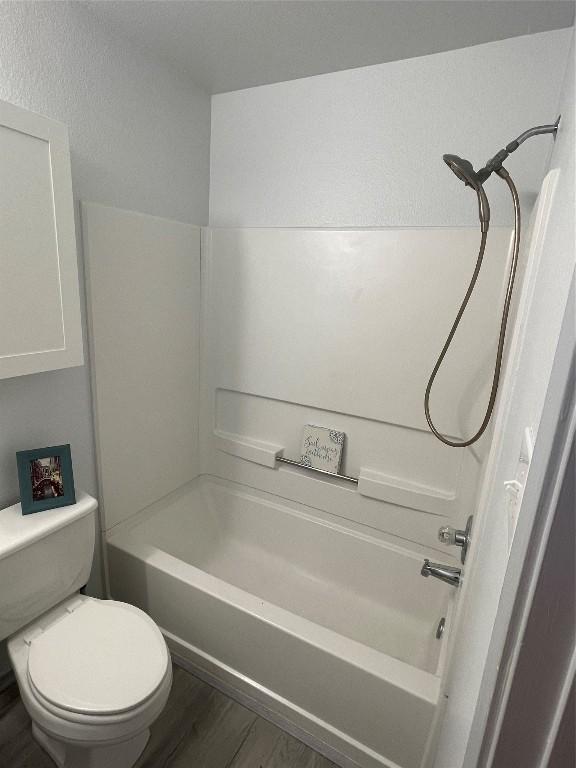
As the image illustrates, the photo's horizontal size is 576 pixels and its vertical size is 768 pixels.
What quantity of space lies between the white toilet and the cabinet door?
0.56m

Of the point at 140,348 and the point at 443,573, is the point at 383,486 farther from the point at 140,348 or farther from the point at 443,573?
the point at 140,348

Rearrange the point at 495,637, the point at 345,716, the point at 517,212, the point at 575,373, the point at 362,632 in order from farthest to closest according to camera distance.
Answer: the point at 362,632, the point at 345,716, the point at 517,212, the point at 495,637, the point at 575,373

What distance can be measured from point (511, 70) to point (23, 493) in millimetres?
2188

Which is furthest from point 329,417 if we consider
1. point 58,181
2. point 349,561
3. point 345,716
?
point 58,181

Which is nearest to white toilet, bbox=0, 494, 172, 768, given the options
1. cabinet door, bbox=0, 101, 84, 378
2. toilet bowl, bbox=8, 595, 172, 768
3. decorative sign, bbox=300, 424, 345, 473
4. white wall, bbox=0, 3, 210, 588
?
toilet bowl, bbox=8, 595, 172, 768

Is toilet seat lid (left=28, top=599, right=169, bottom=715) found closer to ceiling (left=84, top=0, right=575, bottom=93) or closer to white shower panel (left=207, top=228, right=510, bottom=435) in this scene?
white shower panel (left=207, top=228, right=510, bottom=435)

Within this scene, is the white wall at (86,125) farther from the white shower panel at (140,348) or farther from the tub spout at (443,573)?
the tub spout at (443,573)

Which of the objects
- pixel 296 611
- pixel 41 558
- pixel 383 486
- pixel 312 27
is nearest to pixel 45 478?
pixel 41 558

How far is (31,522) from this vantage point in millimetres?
1325

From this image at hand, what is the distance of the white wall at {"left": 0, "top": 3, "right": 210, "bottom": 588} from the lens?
126 cm

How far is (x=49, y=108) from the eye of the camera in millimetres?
1322

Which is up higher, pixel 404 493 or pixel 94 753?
pixel 404 493

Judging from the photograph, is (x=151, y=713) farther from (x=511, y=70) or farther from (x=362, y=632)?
(x=511, y=70)

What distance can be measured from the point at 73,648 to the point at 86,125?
67.5 inches
